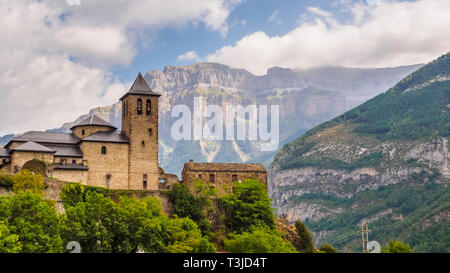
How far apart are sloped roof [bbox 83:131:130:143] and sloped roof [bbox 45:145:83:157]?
1822 millimetres

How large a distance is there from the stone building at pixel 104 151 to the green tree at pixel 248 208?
9.85 meters

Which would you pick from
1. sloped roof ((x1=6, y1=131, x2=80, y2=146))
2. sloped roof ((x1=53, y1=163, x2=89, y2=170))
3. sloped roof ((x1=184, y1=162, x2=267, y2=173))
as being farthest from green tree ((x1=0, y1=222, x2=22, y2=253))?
sloped roof ((x1=184, y1=162, x2=267, y2=173))

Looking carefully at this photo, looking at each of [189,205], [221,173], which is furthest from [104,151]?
[221,173]

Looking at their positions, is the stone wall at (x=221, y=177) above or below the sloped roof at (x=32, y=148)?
below

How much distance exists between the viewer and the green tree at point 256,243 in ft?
229

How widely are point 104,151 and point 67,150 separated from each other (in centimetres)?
443

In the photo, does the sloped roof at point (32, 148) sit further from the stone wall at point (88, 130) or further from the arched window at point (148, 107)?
the arched window at point (148, 107)

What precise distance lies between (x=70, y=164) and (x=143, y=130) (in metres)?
10.2

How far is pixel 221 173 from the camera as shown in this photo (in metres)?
85.4

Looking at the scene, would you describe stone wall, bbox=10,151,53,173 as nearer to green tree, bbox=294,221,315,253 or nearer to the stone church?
the stone church

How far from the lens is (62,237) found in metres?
55.5

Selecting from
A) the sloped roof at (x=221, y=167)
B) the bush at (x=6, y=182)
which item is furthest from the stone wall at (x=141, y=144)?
the bush at (x=6, y=182)

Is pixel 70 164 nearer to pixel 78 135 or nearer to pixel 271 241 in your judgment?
pixel 78 135
